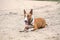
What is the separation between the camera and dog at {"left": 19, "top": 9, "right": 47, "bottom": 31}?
143 cm

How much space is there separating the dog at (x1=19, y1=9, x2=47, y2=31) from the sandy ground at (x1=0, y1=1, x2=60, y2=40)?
36 millimetres

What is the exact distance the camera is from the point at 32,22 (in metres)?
1.46

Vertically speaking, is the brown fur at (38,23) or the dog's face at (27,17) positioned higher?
the dog's face at (27,17)

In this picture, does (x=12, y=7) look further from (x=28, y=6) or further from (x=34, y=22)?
(x=34, y=22)

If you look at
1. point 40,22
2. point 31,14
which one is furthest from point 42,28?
point 31,14

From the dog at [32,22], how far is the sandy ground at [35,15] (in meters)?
0.04

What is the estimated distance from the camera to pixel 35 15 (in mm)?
1491

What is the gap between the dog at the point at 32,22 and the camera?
4.70 feet

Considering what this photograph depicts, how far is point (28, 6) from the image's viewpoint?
1513mm

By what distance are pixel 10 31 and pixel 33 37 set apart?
211 millimetres

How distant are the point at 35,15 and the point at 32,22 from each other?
77mm

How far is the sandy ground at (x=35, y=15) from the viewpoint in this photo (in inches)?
55.5

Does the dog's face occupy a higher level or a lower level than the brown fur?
higher

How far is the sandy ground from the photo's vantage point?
1409 mm
